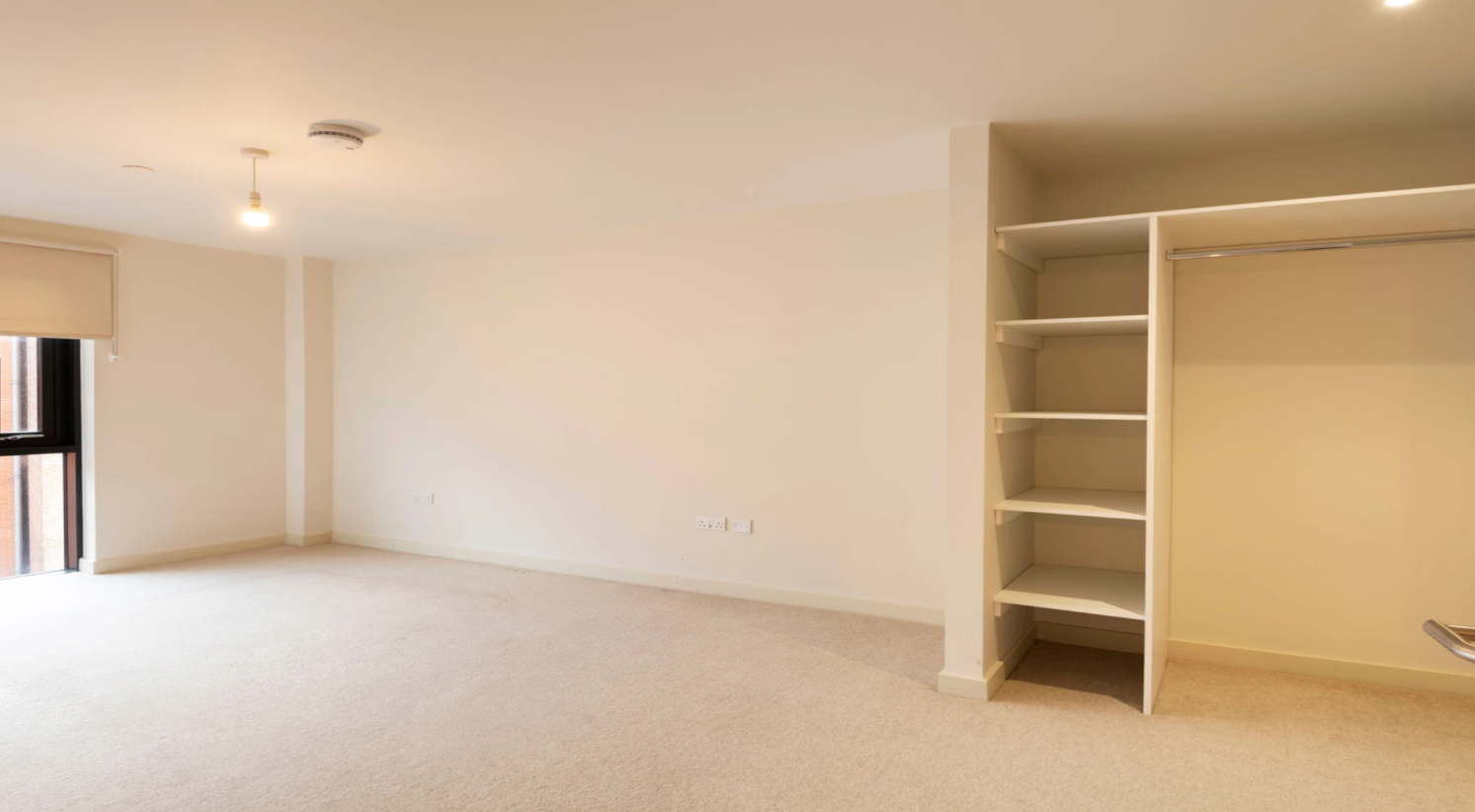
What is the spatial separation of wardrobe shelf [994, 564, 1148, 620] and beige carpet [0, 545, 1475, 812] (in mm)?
397

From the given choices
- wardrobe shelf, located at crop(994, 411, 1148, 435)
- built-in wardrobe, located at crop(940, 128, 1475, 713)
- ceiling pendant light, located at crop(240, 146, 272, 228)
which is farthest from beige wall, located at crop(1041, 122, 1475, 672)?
ceiling pendant light, located at crop(240, 146, 272, 228)

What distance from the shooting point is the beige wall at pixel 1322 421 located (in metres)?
3.43

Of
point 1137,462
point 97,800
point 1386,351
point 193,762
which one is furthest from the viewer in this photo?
point 1137,462

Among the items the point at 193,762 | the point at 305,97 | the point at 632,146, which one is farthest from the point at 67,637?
the point at 632,146

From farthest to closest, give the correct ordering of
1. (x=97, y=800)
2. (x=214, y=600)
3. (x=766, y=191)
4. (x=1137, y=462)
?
(x=214, y=600)
(x=766, y=191)
(x=1137, y=462)
(x=97, y=800)

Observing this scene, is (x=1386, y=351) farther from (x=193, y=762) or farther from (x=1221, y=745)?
(x=193, y=762)

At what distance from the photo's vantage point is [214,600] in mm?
4926

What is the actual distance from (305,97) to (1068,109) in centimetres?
289

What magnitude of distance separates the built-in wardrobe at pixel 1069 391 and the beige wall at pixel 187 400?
5.61m

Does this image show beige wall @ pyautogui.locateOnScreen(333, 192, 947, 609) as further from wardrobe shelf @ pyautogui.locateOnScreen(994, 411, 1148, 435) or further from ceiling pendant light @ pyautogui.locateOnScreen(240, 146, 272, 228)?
ceiling pendant light @ pyautogui.locateOnScreen(240, 146, 272, 228)

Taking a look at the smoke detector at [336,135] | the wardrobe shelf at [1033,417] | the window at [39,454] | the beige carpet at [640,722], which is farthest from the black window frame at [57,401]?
the wardrobe shelf at [1033,417]

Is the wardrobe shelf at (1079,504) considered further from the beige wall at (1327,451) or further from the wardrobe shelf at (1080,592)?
the beige wall at (1327,451)

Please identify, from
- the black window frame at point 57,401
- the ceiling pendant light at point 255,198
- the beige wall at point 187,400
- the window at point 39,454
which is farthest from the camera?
the beige wall at point 187,400

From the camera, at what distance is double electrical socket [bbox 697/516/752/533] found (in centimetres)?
504
